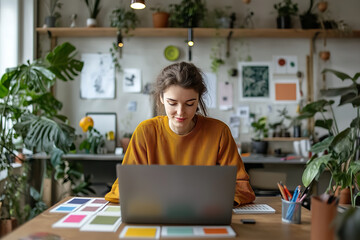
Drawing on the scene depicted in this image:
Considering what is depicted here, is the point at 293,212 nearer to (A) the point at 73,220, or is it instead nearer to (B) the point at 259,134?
(A) the point at 73,220

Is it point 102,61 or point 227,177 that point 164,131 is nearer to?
point 227,177

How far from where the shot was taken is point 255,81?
424cm

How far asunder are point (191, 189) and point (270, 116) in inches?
128

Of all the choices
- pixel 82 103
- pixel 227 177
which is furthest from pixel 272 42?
pixel 227 177

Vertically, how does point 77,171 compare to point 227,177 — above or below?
below

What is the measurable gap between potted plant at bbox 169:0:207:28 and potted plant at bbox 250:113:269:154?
4.09 ft

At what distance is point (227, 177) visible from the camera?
1.16 metres

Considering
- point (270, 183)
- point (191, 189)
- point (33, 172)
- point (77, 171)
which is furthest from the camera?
point (33, 172)

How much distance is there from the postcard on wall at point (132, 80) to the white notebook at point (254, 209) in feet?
9.52

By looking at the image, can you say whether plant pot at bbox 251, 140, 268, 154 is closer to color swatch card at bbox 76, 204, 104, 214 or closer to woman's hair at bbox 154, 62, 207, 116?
woman's hair at bbox 154, 62, 207, 116

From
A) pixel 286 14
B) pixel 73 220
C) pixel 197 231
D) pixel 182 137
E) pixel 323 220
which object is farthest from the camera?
pixel 286 14

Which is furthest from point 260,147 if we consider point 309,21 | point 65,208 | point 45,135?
point 65,208

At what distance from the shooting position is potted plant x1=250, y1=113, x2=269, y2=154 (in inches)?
160

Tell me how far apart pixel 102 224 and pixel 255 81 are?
333cm
